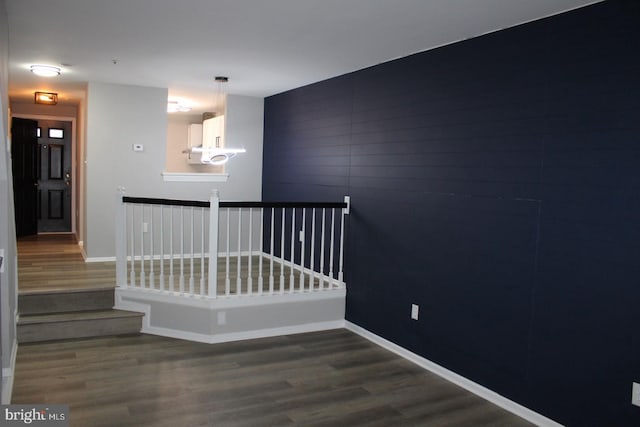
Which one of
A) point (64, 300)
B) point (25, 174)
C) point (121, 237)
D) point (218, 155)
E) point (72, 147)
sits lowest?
point (64, 300)

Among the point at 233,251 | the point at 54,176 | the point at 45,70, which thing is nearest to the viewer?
the point at 45,70

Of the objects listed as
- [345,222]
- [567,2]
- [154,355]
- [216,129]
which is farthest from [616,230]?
[216,129]

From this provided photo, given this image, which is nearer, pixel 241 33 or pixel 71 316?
pixel 241 33

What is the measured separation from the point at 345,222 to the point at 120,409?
274cm

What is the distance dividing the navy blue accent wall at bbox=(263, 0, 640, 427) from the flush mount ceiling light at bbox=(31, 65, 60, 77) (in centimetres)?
319

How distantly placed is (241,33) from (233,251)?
3900mm

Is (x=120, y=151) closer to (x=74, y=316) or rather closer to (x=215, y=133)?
(x=215, y=133)

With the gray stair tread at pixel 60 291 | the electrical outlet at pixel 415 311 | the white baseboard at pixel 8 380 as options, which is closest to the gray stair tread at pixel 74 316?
the gray stair tread at pixel 60 291

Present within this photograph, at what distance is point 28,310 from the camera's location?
462 cm

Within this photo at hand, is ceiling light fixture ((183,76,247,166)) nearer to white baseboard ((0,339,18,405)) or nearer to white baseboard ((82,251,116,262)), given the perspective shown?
→ white baseboard ((82,251,116,262))

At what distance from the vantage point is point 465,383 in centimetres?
376

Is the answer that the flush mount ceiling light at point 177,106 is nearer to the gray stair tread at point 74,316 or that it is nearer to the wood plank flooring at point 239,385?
the gray stair tread at point 74,316

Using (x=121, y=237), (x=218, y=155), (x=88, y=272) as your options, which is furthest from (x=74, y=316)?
(x=218, y=155)

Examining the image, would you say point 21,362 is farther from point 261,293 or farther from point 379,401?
point 379,401
